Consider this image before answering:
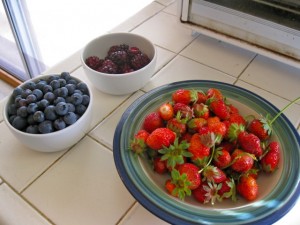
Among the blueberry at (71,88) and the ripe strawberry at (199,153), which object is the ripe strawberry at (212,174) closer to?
the ripe strawberry at (199,153)

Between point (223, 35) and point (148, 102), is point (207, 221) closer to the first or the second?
point (148, 102)

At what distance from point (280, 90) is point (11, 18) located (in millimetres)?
1004

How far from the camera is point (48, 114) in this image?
461mm

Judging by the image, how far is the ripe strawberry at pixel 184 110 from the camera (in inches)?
18.4

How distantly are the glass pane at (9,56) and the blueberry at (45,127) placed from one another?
1.04m

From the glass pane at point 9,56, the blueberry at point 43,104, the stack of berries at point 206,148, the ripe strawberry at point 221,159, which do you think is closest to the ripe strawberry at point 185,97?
the stack of berries at point 206,148

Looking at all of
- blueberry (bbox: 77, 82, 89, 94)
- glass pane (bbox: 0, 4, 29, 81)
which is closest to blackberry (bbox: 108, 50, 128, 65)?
blueberry (bbox: 77, 82, 89, 94)

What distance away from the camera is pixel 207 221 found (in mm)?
372

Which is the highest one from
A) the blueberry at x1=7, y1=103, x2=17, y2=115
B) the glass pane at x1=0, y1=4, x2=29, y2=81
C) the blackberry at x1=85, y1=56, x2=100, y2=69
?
the blueberry at x1=7, y1=103, x2=17, y2=115

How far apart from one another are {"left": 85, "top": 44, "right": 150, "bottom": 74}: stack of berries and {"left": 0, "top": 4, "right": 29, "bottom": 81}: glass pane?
92 centimetres

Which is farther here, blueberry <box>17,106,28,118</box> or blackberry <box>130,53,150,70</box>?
blackberry <box>130,53,150,70</box>

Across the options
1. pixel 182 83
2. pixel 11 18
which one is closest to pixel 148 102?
pixel 182 83

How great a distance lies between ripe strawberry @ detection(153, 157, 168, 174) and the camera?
44 centimetres

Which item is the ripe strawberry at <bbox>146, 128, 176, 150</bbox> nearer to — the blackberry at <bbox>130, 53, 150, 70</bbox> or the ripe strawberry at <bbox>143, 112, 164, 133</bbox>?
the ripe strawberry at <bbox>143, 112, 164, 133</bbox>
